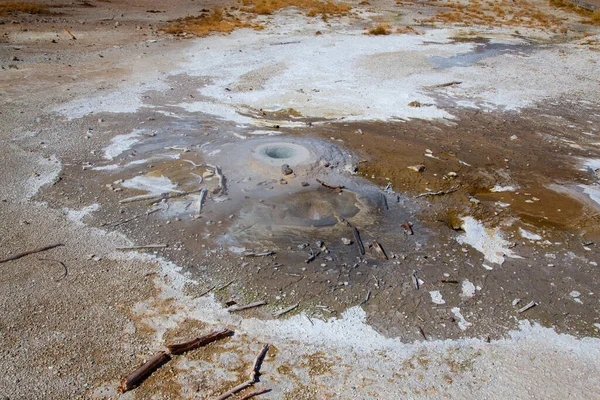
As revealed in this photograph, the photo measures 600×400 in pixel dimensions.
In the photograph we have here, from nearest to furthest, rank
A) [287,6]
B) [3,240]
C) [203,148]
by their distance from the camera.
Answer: [3,240] → [203,148] → [287,6]

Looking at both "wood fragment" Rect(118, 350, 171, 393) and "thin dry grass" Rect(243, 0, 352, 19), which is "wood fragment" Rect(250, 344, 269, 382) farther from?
"thin dry grass" Rect(243, 0, 352, 19)

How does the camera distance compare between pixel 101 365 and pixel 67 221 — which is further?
pixel 67 221

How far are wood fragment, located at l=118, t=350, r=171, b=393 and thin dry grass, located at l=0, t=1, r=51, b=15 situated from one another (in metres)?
16.7

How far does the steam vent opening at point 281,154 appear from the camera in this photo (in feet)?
21.5

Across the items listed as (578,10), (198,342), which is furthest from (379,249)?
(578,10)

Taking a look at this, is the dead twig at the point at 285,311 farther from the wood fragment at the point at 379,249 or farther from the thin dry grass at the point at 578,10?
the thin dry grass at the point at 578,10

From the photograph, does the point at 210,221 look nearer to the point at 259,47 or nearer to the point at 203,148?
the point at 203,148

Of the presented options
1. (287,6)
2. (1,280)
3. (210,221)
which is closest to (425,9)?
(287,6)

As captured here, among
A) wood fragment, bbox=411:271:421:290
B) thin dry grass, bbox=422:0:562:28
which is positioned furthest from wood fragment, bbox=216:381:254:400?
thin dry grass, bbox=422:0:562:28

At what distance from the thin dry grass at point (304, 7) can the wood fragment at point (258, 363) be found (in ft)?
57.1

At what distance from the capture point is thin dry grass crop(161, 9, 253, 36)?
15102 mm

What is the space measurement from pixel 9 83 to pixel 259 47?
21.6ft

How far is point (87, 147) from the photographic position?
699cm

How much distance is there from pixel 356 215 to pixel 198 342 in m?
2.65
